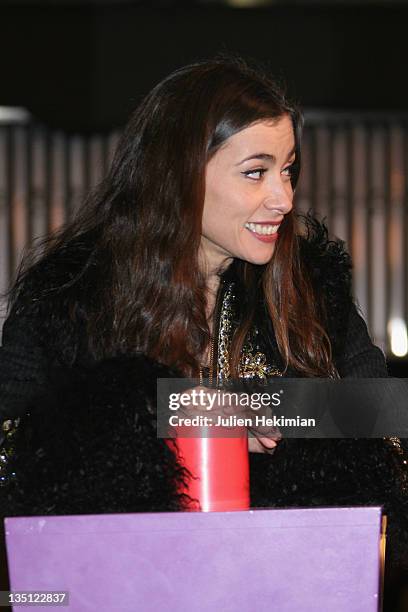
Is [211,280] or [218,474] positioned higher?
[211,280]

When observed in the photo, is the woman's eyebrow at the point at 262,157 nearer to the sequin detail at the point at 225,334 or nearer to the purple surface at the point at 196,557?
the sequin detail at the point at 225,334

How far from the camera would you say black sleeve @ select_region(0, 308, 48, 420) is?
127 cm

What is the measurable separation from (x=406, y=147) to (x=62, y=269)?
341 centimetres

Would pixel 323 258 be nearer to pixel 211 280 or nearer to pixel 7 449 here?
pixel 211 280

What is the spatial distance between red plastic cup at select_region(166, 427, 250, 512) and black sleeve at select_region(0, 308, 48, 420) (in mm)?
353

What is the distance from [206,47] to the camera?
4.06m

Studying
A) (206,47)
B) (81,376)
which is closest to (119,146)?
(81,376)

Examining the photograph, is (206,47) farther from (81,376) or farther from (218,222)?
(81,376)

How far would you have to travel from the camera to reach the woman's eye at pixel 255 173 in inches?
50.4

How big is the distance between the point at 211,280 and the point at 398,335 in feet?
10.2

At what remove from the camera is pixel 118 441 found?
103 cm

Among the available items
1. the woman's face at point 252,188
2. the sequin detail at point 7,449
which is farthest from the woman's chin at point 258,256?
the sequin detail at point 7,449

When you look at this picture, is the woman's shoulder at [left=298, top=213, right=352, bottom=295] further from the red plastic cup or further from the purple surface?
the purple surface

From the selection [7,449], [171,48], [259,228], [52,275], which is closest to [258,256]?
[259,228]
